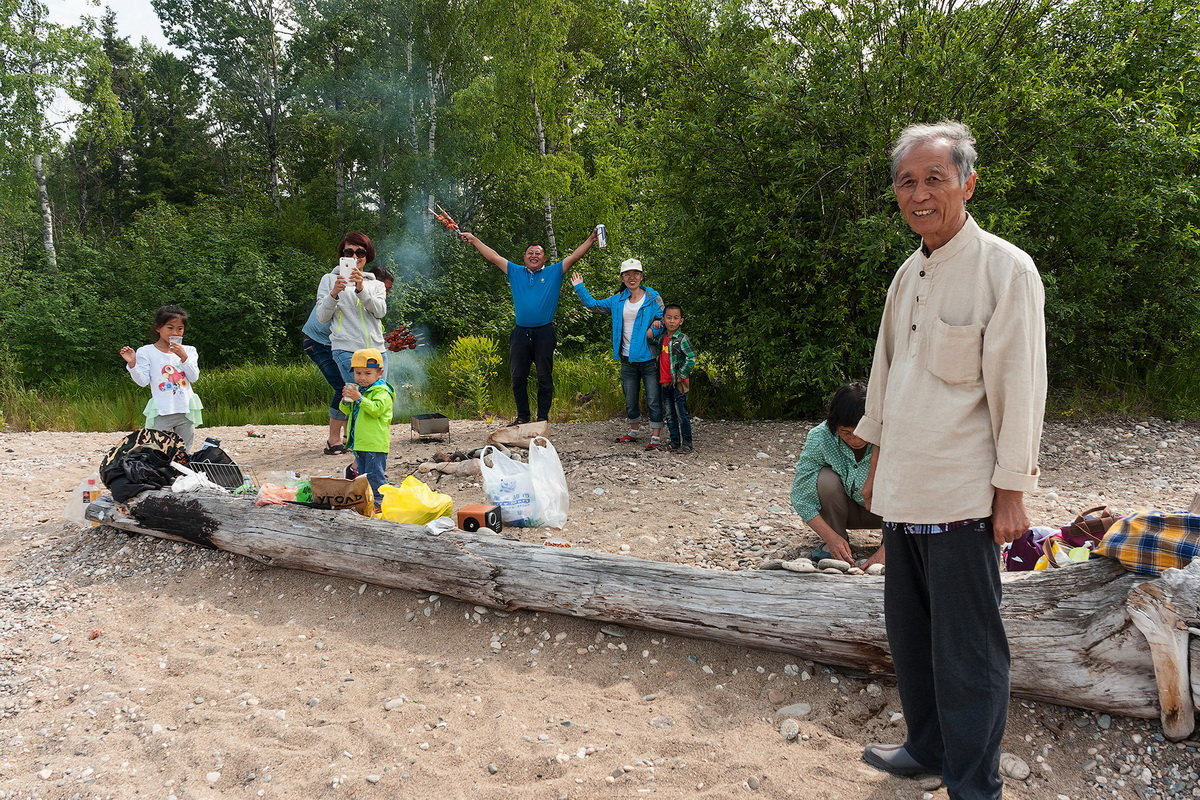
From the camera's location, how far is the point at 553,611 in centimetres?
381

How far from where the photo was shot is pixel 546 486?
503 cm

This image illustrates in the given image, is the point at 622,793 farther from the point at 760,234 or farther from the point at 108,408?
the point at 108,408

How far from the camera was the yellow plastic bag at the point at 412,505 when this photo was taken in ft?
14.8

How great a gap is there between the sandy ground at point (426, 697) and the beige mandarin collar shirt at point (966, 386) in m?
1.13

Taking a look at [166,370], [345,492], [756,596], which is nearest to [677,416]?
[345,492]

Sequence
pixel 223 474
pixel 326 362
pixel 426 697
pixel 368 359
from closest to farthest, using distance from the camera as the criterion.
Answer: pixel 426 697
pixel 368 359
pixel 223 474
pixel 326 362

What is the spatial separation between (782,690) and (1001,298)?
1.93m

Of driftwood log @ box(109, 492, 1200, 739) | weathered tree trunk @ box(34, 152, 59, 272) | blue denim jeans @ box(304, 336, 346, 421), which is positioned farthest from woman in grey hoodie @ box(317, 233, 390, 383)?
weathered tree trunk @ box(34, 152, 59, 272)

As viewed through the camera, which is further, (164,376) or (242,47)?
(242,47)

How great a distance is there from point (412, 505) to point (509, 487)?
64 cm

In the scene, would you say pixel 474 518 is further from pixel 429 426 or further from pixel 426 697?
pixel 429 426

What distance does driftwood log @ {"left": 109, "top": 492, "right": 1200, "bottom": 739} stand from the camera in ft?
8.53

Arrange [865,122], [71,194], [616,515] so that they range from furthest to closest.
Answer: [71,194] < [865,122] < [616,515]

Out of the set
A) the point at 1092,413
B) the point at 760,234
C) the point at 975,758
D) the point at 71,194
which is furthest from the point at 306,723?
the point at 71,194
